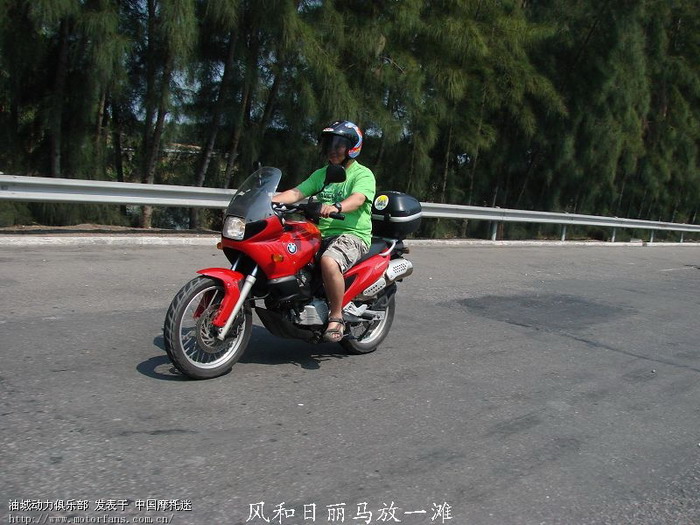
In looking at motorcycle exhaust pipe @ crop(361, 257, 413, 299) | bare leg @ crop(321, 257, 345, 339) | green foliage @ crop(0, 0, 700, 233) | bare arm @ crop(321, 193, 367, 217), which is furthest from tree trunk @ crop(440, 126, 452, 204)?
bare leg @ crop(321, 257, 345, 339)

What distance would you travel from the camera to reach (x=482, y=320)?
7.09 m

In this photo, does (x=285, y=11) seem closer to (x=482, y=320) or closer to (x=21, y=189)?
(x=21, y=189)

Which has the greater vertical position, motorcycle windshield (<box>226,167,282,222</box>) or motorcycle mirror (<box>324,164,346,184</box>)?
motorcycle mirror (<box>324,164,346,184</box>)

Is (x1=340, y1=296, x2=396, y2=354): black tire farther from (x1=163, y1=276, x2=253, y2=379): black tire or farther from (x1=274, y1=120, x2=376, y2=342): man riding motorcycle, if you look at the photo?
(x1=163, y1=276, x2=253, y2=379): black tire

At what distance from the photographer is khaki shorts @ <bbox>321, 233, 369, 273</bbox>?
4.89 meters

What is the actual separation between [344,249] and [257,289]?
72 centimetres

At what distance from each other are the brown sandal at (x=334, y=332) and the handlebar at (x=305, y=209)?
0.73 metres

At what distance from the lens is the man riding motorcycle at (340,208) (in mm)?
4840

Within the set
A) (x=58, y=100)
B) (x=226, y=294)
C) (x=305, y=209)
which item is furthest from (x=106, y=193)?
(x=226, y=294)

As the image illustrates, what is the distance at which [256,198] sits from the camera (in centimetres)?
452

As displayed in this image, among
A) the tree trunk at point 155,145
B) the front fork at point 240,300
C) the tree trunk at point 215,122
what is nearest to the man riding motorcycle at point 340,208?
the front fork at point 240,300

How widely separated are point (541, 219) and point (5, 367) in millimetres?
15538

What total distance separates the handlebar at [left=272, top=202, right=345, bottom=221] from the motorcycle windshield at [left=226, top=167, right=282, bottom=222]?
0.09m

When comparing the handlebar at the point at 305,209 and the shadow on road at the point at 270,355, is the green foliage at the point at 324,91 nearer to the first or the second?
the shadow on road at the point at 270,355
